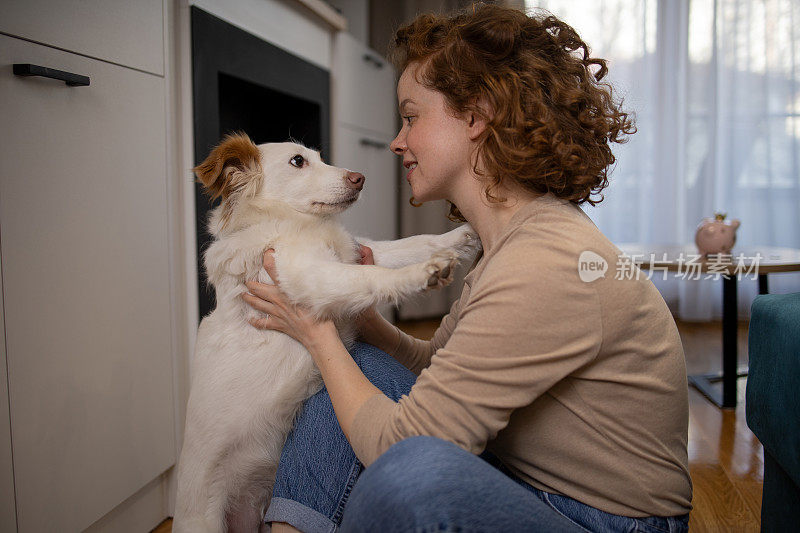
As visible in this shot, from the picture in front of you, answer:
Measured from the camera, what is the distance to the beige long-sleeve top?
2.73ft

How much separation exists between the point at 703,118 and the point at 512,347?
387cm

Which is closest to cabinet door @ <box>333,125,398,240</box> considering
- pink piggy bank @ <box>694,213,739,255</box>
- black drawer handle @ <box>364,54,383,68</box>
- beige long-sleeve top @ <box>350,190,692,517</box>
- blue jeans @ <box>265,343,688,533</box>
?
black drawer handle @ <box>364,54,383,68</box>

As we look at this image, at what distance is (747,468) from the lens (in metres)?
2.03

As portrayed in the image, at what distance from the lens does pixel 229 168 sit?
4.49 feet

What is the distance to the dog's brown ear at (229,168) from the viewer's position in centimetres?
130

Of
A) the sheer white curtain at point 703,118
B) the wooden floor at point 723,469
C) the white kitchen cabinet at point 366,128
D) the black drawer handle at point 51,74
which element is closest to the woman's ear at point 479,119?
the black drawer handle at point 51,74

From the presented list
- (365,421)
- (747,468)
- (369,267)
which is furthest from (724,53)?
(365,421)

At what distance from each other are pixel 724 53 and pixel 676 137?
590mm

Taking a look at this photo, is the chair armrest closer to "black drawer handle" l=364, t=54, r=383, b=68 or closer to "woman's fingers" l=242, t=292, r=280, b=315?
"woman's fingers" l=242, t=292, r=280, b=315

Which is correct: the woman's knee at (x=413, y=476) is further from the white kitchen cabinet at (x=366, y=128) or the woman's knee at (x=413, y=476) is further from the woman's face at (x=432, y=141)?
the white kitchen cabinet at (x=366, y=128)

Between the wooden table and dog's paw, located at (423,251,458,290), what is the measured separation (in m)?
1.34

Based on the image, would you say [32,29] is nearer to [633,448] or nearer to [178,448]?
[178,448]

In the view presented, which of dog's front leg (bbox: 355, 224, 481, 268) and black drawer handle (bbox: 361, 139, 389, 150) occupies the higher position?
black drawer handle (bbox: 361, 139, 389, 150)

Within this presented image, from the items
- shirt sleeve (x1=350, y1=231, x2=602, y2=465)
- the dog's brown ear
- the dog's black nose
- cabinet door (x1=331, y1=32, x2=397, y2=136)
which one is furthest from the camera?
cabinet door (x1=331, y1=32, x2=397, y2=136)
